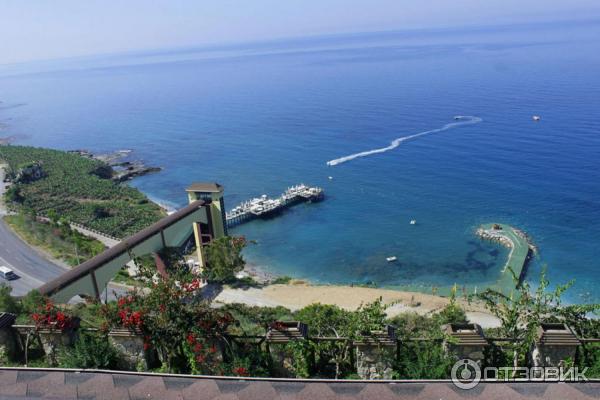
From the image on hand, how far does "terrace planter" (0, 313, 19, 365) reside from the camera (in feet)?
53.8

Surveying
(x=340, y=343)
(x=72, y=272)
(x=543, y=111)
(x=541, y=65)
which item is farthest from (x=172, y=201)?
(x=541, y=65)

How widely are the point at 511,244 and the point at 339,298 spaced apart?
941 inches

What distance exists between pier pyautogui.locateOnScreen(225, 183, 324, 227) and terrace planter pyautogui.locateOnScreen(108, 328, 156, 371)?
51281 millimetres

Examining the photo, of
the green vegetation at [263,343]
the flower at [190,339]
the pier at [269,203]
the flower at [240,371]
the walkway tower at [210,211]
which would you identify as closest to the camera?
the flower at [240,371]

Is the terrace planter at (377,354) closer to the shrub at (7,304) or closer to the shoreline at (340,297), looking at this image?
the shrub at (7,304)

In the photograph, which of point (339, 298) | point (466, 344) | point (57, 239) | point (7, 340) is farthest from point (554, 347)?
point (57, 239)

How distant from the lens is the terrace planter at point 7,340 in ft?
53.8

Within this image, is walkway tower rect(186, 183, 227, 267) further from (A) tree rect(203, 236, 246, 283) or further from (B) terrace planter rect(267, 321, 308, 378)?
(B) terrace planter rect(267, 321, 308, 378)

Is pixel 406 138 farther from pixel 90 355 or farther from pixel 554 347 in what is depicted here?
pixel 90 355

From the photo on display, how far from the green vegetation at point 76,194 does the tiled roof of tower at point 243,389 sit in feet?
166

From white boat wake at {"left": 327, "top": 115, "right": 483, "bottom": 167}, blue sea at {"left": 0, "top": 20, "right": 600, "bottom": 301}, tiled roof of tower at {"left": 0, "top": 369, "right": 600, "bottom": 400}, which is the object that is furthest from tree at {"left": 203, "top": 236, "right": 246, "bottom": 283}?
white boat wake at {"left": 327, "top": 115, "right": 483, "bottom": 167}

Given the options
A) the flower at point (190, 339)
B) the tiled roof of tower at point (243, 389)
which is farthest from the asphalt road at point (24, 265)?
the flower at point (190, 339)

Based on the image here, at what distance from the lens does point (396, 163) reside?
8719 cm

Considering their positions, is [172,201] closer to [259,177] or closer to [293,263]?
[259,177]
